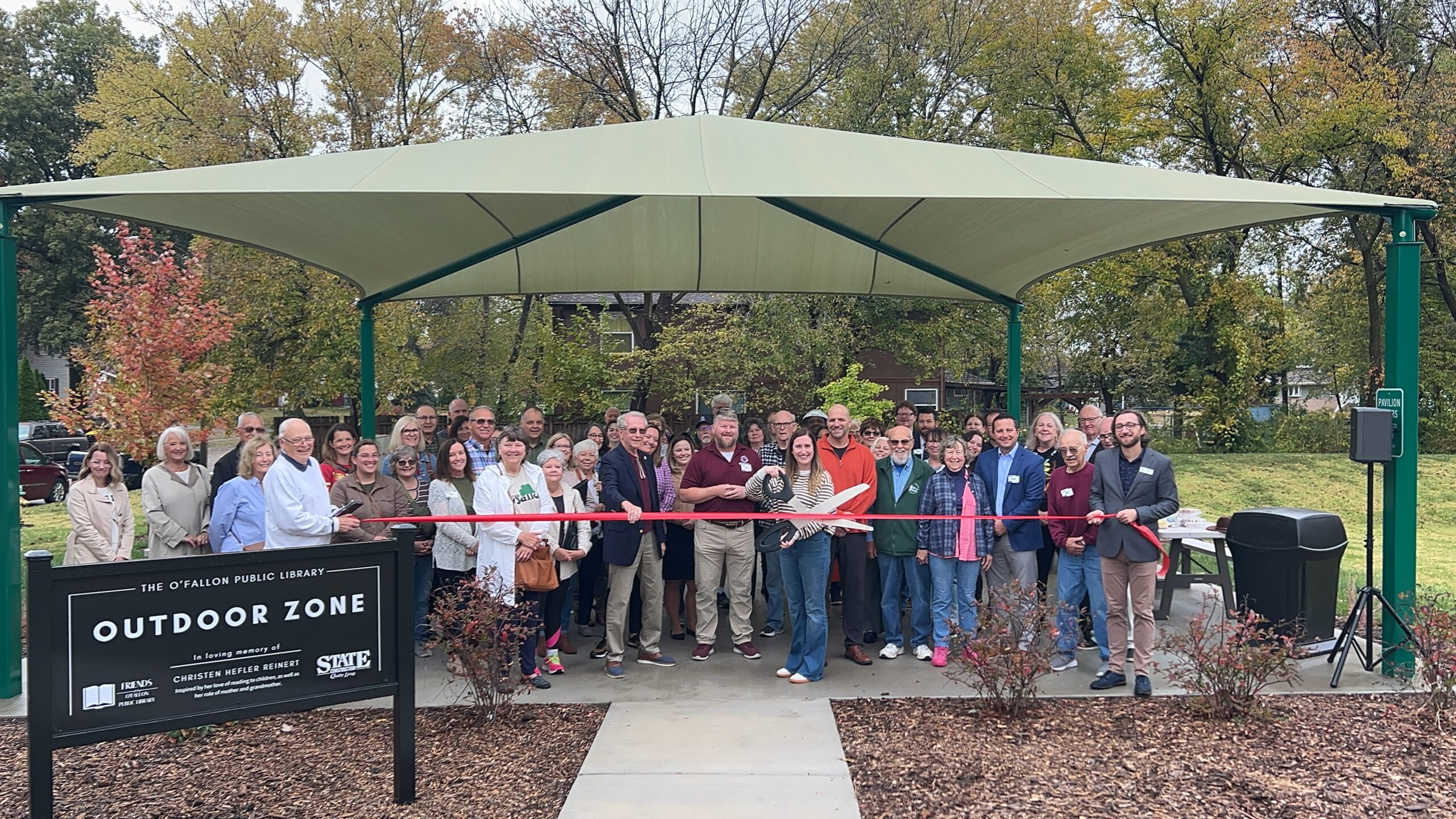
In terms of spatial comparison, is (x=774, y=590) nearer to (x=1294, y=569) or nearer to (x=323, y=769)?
(x=323, y=769)

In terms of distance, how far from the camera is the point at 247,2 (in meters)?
20.3

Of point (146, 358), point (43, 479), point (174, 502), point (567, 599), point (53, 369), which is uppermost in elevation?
point (53, 369)

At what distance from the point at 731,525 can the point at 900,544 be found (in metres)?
1.24

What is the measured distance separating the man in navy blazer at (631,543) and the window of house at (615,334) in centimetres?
1361

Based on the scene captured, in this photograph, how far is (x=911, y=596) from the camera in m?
6.57

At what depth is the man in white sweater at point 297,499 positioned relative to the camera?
4.81 meters

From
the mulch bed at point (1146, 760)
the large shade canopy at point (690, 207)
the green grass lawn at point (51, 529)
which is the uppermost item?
the large shade canopy at point (690, 207)

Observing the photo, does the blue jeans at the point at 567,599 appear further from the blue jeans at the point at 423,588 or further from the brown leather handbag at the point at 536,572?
the blue jeans at the point at 423,588

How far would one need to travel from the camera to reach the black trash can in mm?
6086

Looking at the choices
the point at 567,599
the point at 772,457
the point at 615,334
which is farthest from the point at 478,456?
the point at 615,334

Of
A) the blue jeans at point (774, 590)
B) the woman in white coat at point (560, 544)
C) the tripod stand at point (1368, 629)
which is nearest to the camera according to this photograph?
the tripod stand at point (1368, 629)

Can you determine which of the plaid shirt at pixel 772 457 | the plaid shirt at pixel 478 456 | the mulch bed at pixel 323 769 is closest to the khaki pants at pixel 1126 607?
the plaid shirt at pixel 772 457

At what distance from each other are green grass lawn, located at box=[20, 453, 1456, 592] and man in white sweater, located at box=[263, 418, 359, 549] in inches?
329

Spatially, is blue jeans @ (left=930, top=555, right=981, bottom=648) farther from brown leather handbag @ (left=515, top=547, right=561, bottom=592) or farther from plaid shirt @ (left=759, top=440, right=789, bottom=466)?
brown leather handbag @ (left=515, top=547, right=561, bottom=592)
